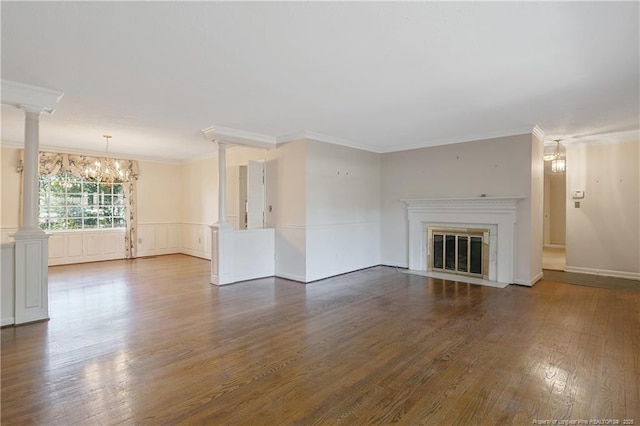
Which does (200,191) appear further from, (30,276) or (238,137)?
(30,276)

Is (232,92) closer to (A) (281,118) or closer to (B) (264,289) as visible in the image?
(A) (281,118)

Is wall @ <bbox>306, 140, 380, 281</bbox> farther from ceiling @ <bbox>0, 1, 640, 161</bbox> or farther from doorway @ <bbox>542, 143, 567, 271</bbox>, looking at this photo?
doorway @ <bbox>542, 143, 567, 271</bbox>

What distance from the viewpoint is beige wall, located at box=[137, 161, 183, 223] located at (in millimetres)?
8680

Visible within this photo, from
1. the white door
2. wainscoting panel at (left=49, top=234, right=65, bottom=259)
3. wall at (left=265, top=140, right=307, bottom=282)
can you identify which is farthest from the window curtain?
wall at (left=265, top=140, right=307, bottom=282)

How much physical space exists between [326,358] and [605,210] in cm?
636

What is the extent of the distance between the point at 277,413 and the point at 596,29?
345cm

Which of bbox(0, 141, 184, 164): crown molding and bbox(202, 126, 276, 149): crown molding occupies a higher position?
bbox(0, 141, 184, 164): crown molding

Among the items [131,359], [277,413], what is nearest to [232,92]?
[131,359]

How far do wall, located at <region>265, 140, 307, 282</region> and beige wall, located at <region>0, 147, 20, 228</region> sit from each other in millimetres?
5323

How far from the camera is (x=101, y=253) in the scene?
8.04 metres

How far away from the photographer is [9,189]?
22.4ft

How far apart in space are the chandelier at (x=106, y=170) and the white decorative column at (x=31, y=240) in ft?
8.08

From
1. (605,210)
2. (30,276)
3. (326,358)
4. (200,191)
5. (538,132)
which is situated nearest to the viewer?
(326,358)

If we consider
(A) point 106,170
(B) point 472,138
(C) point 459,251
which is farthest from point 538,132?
(A) point 106,170
